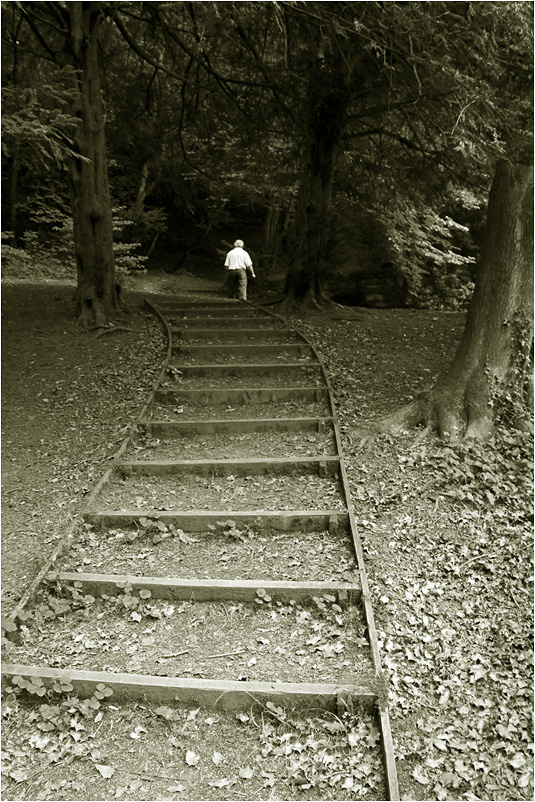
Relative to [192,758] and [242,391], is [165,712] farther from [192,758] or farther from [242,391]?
[242,391]

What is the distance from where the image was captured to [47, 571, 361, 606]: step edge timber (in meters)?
4.45

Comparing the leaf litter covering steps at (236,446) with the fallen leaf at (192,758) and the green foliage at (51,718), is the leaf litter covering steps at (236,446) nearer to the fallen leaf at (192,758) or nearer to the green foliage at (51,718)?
the green foliage at (51,718)

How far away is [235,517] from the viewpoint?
5.32m

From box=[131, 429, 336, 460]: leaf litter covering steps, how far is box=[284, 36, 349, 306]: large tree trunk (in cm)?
602

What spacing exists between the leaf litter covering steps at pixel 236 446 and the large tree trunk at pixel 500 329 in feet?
4.31

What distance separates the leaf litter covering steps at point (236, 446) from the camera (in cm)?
649

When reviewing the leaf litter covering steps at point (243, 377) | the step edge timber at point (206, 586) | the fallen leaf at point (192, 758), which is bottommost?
the fallen leaf at point (192, 758)

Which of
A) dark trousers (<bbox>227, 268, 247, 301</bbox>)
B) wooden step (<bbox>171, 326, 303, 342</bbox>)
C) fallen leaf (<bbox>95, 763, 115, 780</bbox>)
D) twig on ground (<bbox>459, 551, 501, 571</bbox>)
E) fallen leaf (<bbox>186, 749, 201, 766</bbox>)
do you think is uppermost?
dark trousers (<bbox>227, 268, 247, 301</bbox>)

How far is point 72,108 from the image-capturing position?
Result: 9.78m

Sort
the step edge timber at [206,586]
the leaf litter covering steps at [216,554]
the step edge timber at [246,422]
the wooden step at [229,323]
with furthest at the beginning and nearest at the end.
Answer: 1. the wooden step at [229,323]
2. the step edge timber at [246,422]
3. the leaf litter covering steps at [216,554]
4. the step edge timber at [206,586]

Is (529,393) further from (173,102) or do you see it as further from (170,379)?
(173,102)

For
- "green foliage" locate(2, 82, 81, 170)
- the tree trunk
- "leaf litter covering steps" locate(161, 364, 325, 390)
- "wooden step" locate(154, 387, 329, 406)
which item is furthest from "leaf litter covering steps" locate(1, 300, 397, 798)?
the tree trunk

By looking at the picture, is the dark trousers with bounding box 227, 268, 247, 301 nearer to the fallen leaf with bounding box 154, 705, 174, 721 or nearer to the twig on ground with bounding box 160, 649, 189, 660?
the twig on ground with bounding box 160, 649, 189, 660

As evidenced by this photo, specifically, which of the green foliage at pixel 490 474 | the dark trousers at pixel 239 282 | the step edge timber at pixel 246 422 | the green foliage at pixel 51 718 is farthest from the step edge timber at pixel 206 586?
the dark trousers at pixel 239 282
